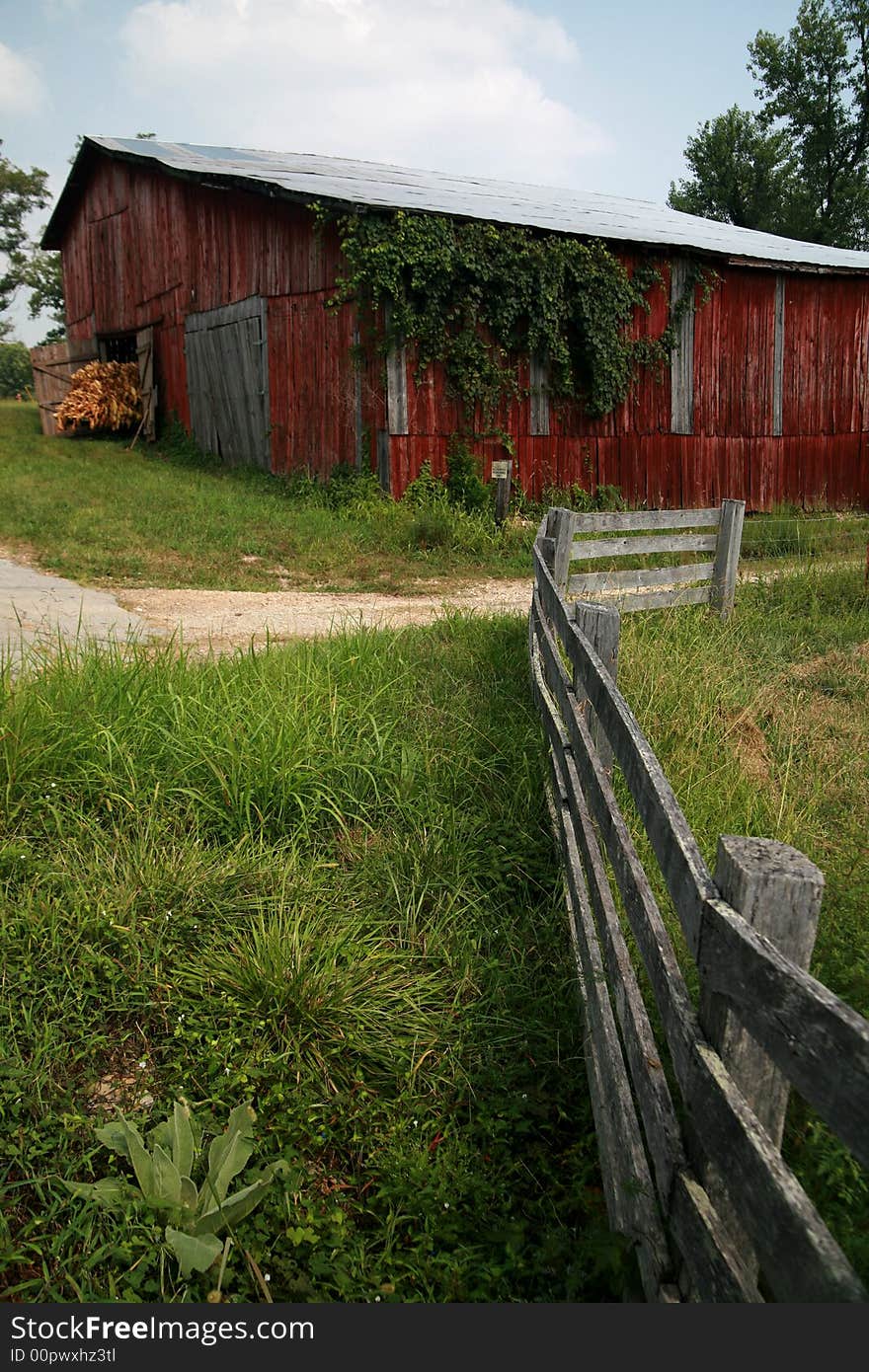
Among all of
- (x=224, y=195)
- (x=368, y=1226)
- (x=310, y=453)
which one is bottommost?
(x=368, y=1226)

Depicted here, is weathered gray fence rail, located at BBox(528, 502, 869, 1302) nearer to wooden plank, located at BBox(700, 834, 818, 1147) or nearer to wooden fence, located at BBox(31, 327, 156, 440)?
wooden plank, located at BBox(700, 834, 818, 1147)

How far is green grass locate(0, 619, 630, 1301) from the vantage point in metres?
2.79

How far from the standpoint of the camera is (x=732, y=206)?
45.2 meters

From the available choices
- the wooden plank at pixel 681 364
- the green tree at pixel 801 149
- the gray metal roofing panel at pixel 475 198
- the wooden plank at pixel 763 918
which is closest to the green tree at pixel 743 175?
the green tree at pixel 801 149

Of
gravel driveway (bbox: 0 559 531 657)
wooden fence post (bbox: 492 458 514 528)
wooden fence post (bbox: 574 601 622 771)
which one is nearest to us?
wooden fence post (bbox: 574 601 622 771)

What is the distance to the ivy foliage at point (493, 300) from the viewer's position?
516 inches

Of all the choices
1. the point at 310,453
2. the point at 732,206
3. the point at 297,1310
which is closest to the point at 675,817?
the point at 297,1310

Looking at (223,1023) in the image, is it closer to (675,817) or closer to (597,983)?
(597,983)

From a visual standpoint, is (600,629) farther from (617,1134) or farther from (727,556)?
(727,556)

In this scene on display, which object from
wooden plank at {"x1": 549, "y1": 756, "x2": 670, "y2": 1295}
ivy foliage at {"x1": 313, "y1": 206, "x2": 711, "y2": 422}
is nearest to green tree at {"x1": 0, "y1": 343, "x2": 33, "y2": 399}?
ivy foliage at {"x1": 313, "y1": 206, "x2": 711, "y2": 422}

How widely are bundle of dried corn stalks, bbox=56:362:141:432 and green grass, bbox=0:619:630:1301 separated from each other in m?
17.2

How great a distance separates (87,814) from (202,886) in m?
0.72

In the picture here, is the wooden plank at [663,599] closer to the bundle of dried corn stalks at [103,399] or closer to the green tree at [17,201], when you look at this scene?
the bundle of dried corn stalks at [103,399]

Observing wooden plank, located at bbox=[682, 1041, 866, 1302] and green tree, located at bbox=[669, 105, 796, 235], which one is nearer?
wooden plank, located at bbox=[682, 1041, 866, 1302]
